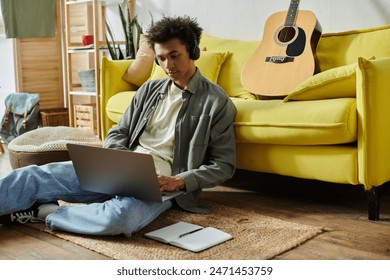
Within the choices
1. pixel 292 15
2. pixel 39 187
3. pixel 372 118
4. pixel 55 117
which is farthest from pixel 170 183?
pixel 55 117

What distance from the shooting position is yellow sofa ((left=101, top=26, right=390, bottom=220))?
80.3 inches

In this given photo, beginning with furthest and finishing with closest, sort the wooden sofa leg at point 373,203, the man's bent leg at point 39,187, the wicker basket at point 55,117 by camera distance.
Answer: the wicker basket at point 55,117 → the wooden sofa leg at point 373,203 → the man's bent leg at point 39,187

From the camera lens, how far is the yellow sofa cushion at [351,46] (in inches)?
101

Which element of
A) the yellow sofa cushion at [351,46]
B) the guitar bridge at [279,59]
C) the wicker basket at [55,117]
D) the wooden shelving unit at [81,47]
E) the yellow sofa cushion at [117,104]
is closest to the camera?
the yellow sofa cushion at [351,46]

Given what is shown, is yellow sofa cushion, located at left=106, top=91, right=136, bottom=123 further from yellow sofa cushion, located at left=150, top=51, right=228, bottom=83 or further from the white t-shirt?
the white t-shirt

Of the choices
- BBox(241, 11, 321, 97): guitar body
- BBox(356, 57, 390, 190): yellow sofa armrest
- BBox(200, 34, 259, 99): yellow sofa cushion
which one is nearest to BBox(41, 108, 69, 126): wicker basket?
BBox(200, 34, 259, 99): yellow sofa cushion

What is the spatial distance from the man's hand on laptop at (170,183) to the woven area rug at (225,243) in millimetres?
164

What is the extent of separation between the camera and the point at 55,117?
15.1ft

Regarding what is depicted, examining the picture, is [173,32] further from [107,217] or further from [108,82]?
[108,82]

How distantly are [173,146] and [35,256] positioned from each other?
0.69m

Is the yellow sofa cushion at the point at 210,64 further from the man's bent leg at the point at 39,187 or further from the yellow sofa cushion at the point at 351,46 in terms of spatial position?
the man's bent leg at the point at 39,187

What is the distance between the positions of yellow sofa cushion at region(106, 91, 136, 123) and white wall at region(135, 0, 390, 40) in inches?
38.6

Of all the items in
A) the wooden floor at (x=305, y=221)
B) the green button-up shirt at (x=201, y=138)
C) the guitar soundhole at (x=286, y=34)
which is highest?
the guitar soundhole at (x=286, y=34)

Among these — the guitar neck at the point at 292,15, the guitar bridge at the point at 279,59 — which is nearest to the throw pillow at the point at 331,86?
the guitar bridge at the point at 279,59
